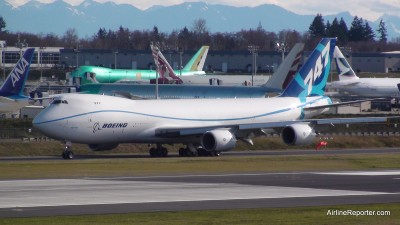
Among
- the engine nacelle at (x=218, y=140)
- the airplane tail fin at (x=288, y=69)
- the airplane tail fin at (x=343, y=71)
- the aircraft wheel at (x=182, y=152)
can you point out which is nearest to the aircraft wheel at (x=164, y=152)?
the aircraft wheel at (x=182, y=152)

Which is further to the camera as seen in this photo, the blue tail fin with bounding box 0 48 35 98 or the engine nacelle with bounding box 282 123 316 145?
the blue tail fin with bounding box 0 48 35 98

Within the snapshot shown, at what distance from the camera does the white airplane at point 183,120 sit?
5325 cm

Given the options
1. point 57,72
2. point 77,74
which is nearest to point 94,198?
point 77,74

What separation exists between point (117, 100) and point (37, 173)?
1459cm

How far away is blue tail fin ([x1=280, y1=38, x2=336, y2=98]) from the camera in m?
62.9

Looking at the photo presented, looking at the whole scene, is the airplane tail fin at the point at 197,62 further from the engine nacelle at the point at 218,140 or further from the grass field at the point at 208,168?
the engine nacelle at the point at 218,140

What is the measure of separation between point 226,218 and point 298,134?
30.7 m

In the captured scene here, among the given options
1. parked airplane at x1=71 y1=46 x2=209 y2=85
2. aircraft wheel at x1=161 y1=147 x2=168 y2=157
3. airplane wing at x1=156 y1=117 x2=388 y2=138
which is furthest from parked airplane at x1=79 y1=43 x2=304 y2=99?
parked airplane at x1=71 y1=46 x2=209 y2=85

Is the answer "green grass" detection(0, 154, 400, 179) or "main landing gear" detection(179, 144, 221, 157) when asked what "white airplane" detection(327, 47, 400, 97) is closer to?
"main landing gear" detection(179, 144, 221, 157)

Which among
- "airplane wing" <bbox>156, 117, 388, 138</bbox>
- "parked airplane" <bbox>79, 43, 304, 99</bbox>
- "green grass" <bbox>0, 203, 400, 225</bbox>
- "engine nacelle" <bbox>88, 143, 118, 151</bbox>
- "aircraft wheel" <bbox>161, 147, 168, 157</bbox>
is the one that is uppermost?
"parked airplane" <bbox>79, 43, 304, 99</bbox>

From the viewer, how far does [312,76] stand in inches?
2485

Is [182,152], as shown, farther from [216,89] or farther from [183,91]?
[216,89]

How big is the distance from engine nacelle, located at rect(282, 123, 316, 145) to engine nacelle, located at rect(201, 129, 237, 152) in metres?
3.08

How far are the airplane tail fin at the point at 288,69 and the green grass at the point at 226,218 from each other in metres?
47.9
